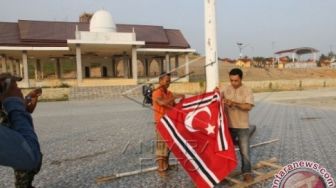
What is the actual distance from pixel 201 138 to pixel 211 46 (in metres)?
1.81

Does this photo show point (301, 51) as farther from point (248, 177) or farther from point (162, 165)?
point (248, 177)

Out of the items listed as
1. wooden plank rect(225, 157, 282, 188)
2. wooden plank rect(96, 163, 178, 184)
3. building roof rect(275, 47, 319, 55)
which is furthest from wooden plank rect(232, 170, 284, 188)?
building roof rect(275, 47, 319, 55)

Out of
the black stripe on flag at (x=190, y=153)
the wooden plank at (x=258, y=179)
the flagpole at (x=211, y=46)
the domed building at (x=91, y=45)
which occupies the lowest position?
the wooden plank at (x=258, y=179)

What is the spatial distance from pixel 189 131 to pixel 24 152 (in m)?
2.88

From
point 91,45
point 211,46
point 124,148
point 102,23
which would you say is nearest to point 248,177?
point 211,46

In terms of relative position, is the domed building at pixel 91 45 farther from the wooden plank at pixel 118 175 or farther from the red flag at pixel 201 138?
the red flag at pixel 201 138

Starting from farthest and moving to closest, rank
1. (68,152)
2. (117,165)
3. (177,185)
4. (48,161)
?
(68,152) < (48,161) < (117,165) < (177,185)

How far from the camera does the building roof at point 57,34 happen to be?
28156mm

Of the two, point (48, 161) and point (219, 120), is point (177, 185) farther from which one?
point (48, 161)

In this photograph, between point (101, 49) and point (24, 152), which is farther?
point (101, 49)

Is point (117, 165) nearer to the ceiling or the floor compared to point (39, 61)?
nearer to the floor

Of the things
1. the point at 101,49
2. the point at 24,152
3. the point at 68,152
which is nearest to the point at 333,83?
the point at 101,49

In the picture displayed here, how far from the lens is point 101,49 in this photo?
100ft

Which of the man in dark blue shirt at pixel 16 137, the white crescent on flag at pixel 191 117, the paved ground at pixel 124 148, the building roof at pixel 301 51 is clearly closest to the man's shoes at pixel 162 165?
the paved ground at pixel 124 148
